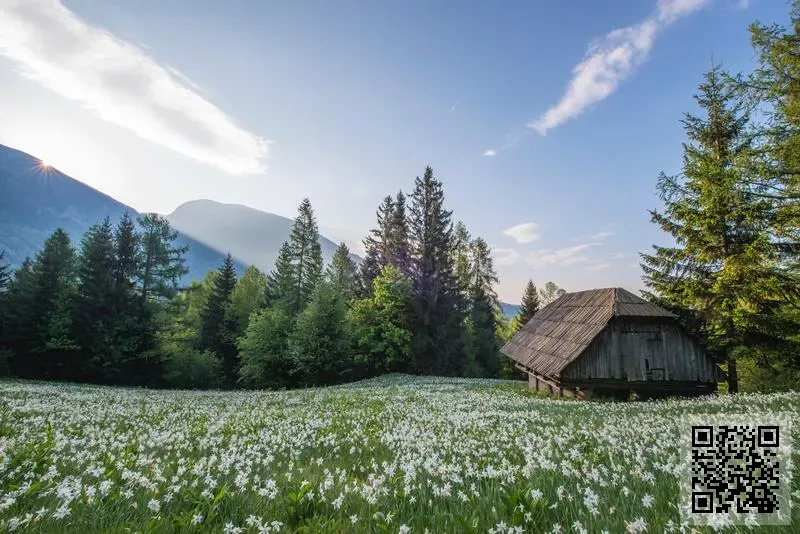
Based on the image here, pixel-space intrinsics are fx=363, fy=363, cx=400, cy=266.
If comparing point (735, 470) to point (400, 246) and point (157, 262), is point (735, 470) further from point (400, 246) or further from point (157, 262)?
point (157, 262)

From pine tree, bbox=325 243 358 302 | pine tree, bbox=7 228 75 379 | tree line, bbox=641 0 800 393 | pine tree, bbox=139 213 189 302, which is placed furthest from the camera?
pine tree, bbox=325 243 358 302

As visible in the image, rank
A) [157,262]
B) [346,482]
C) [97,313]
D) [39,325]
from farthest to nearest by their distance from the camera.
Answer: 1. [157,262]
2. [97,313]
3. [39,325]
4. [346,482]

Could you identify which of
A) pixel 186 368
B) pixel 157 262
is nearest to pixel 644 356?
pixel 186 368

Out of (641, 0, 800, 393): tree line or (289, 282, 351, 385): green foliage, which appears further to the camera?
(289, 282, 351, 385): green foliage

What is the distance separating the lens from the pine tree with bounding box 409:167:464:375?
156ft

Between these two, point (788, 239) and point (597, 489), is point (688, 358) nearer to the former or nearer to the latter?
point (788, 239)

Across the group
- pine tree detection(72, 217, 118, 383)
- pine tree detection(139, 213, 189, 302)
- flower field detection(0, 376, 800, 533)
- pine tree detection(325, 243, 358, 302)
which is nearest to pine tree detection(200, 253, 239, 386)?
pine tree detection(139, 213, 189, 302)

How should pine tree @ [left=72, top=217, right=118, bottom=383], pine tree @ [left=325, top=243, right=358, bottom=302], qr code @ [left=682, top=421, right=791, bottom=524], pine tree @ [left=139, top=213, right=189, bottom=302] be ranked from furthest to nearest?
pine tree @ [left=325, top=243, right=358, bottom=302] → pine tree @ [left=139, top=213, right=189, bottom=302] → pine tree @ [left=72, top=217, right=118, bottom=383] → qr code @ [left=682, top=421, right=791, bottom=524]

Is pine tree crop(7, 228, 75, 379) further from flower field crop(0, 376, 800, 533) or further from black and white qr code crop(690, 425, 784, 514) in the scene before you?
black and white qr code crop(690, 425, 784, 514)

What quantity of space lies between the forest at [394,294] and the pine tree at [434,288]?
19cm

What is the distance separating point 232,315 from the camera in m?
56.2

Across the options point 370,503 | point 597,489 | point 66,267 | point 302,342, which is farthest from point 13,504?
point 66,267

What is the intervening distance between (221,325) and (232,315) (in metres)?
2.12

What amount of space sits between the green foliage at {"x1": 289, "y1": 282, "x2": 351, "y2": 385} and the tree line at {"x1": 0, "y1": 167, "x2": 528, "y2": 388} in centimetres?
12
